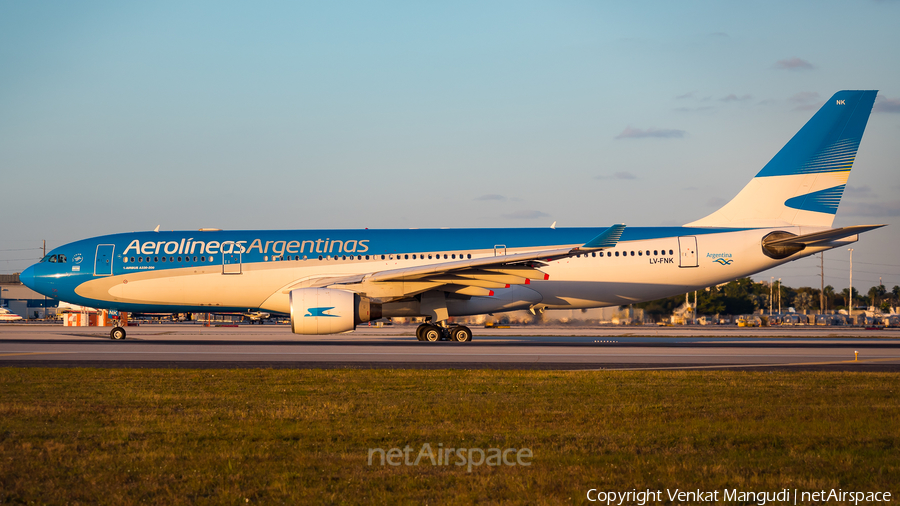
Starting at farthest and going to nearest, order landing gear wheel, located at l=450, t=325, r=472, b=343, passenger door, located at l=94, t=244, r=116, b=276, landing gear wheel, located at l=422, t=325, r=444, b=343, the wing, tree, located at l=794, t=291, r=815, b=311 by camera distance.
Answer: tree, located at l=794, t=291, r=815, b=311 < passenger door, located at l=94, t=244, r=116, b=276 < landing gear wheel, located at l=422, t=325, r=444, b=343 < landing gear wheel, located at l=450, t=325, r=472, b=343 < the wing

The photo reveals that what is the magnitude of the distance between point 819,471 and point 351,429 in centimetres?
432

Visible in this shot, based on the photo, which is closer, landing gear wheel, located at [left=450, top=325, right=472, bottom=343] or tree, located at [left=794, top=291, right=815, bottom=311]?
landing gear wheel, located at [left=450, top=325, right=472, bottom=343]

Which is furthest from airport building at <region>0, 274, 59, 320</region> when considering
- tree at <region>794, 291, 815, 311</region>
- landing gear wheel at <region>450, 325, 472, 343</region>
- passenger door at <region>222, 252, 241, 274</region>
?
tree at <region>794, 291, 815, 311</region>

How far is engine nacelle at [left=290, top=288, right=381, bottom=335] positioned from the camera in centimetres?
2080

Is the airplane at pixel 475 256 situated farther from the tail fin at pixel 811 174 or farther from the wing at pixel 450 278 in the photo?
the wing at pixel 450 278

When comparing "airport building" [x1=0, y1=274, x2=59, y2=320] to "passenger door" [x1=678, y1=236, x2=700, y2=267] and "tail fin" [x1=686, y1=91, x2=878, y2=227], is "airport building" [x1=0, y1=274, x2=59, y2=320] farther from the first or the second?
"tail fin" [x1=686, y1=91, x2=878, y2=227]

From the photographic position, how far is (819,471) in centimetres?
554

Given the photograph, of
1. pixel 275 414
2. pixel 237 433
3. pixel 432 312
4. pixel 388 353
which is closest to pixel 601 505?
pixel 237 433

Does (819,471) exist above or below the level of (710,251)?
below

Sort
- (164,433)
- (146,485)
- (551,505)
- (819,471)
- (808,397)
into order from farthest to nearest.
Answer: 1. (808,397)
2. (164,433)
3. (819,471)
4. (146,485)
5. (551,505)

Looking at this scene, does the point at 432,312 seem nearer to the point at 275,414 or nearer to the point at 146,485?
the point at 275,414

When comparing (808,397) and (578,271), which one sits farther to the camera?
(578,271)

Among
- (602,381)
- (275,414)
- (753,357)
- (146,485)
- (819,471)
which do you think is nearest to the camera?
(146,485)

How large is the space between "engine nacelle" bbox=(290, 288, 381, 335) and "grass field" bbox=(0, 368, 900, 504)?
9258 mm
